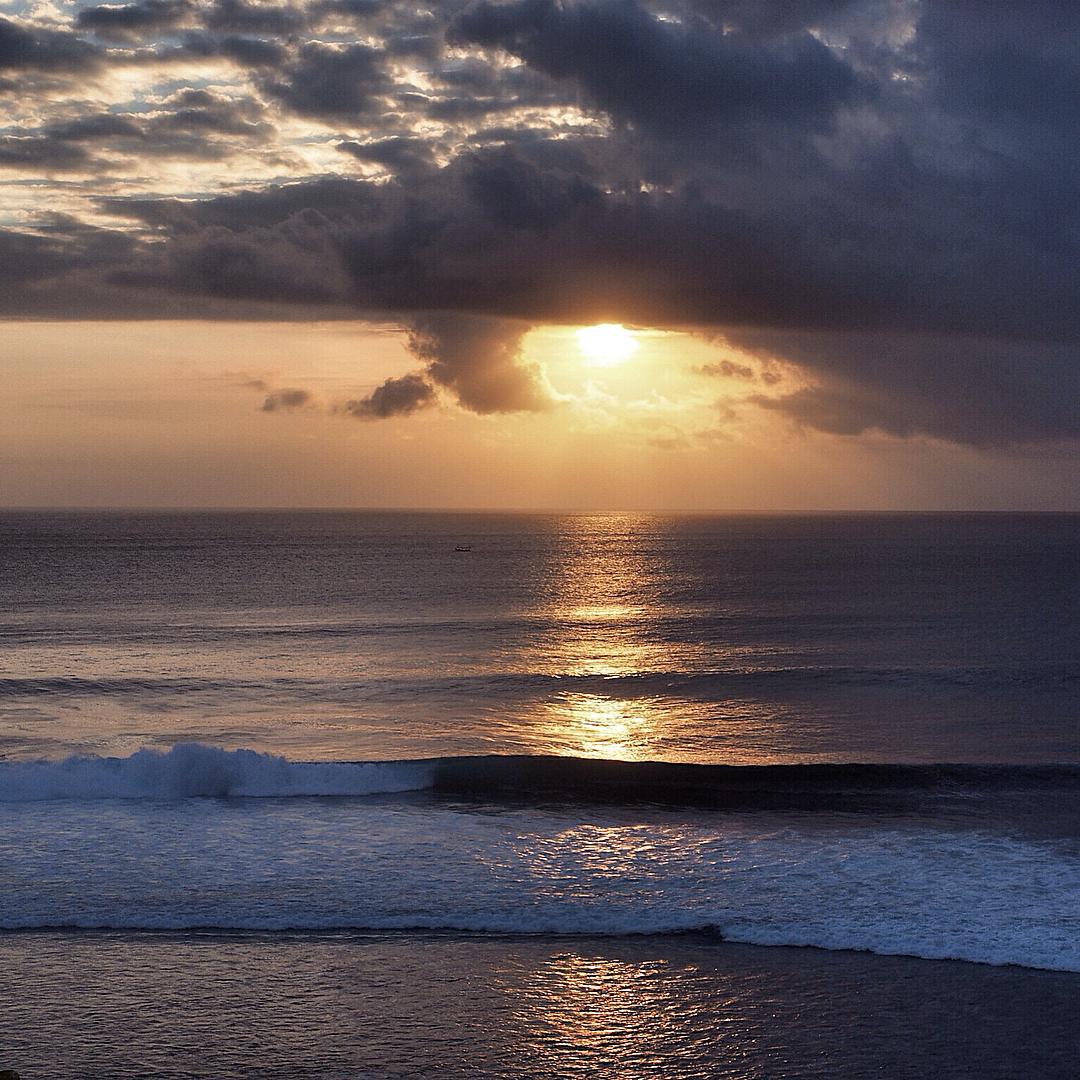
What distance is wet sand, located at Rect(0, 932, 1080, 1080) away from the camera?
467 inches

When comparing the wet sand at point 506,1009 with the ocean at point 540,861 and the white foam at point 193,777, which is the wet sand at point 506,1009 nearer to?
the ocean at point 540,861

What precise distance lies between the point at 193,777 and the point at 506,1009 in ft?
43.5

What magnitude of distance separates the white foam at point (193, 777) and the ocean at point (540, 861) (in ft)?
0.24

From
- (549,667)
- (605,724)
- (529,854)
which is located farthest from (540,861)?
(549,667)

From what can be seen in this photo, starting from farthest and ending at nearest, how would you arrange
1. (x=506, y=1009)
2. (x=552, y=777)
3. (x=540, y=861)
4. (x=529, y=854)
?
1. (x=552, y=777)
2. (x=529, y=854)
3. (x=540, y=861)
4. (x=506, y=1009)

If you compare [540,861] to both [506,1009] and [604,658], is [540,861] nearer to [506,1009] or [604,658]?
[506,1009]

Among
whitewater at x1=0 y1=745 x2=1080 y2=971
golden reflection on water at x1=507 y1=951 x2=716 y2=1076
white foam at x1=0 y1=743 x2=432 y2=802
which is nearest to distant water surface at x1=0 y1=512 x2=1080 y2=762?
white foam at x1=0 y1=743 x2=432 y2=802

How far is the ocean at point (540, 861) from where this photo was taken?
41.3ft

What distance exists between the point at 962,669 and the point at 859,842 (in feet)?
87.6

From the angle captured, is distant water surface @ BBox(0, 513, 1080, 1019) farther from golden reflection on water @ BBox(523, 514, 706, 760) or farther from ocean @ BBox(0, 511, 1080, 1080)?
golden reflection on water @ BBox(523, 514, 706, 760)

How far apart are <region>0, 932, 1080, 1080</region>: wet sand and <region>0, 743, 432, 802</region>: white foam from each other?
29.1 feet

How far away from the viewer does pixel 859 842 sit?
67.1ft

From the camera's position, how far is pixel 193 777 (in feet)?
80.3

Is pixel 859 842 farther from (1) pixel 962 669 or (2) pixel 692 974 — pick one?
(1) pixel 962 669
